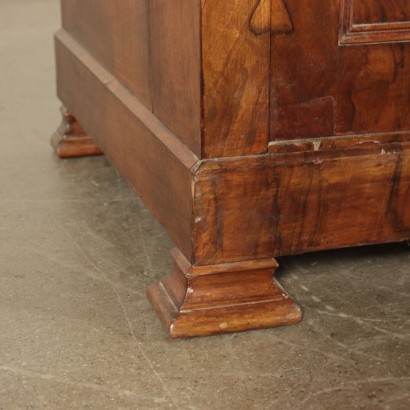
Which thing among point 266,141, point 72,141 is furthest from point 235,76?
point 72,141

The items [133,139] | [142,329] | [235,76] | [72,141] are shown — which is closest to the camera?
[235,76]

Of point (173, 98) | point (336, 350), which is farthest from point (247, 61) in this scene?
point (336, 350)

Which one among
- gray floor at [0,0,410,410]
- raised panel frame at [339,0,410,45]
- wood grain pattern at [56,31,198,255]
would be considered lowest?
gray floor at [0,0,410,410]

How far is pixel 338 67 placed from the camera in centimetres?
135

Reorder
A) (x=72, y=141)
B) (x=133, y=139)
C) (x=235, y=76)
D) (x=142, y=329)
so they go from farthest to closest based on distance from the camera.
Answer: (x=72, y=141)
(x=133, y=139)
(x=142, y=329)
(x=235, y=76)

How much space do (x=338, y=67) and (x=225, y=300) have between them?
0.35 meters

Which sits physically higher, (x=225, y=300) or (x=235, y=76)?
(x=235, y=76)

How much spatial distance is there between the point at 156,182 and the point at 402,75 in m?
0.39

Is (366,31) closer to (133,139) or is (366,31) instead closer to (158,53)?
(158,53)

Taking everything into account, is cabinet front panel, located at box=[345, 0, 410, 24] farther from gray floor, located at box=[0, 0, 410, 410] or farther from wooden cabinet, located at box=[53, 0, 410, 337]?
gray floor, located at box=[0, 0, 410, 410]

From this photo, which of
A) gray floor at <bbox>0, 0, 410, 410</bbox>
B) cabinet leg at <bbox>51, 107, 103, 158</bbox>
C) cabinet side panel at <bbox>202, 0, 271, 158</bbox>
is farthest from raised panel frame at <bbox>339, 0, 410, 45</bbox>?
cabinet leg at <bbox>51, 107, 103, 158</bbox>

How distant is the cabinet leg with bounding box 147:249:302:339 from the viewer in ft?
4.53

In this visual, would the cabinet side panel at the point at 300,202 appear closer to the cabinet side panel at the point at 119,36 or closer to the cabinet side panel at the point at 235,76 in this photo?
the cabinet side panel at the point at 235,76

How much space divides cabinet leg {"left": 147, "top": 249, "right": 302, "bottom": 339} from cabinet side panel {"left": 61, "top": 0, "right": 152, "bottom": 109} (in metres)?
0.32
